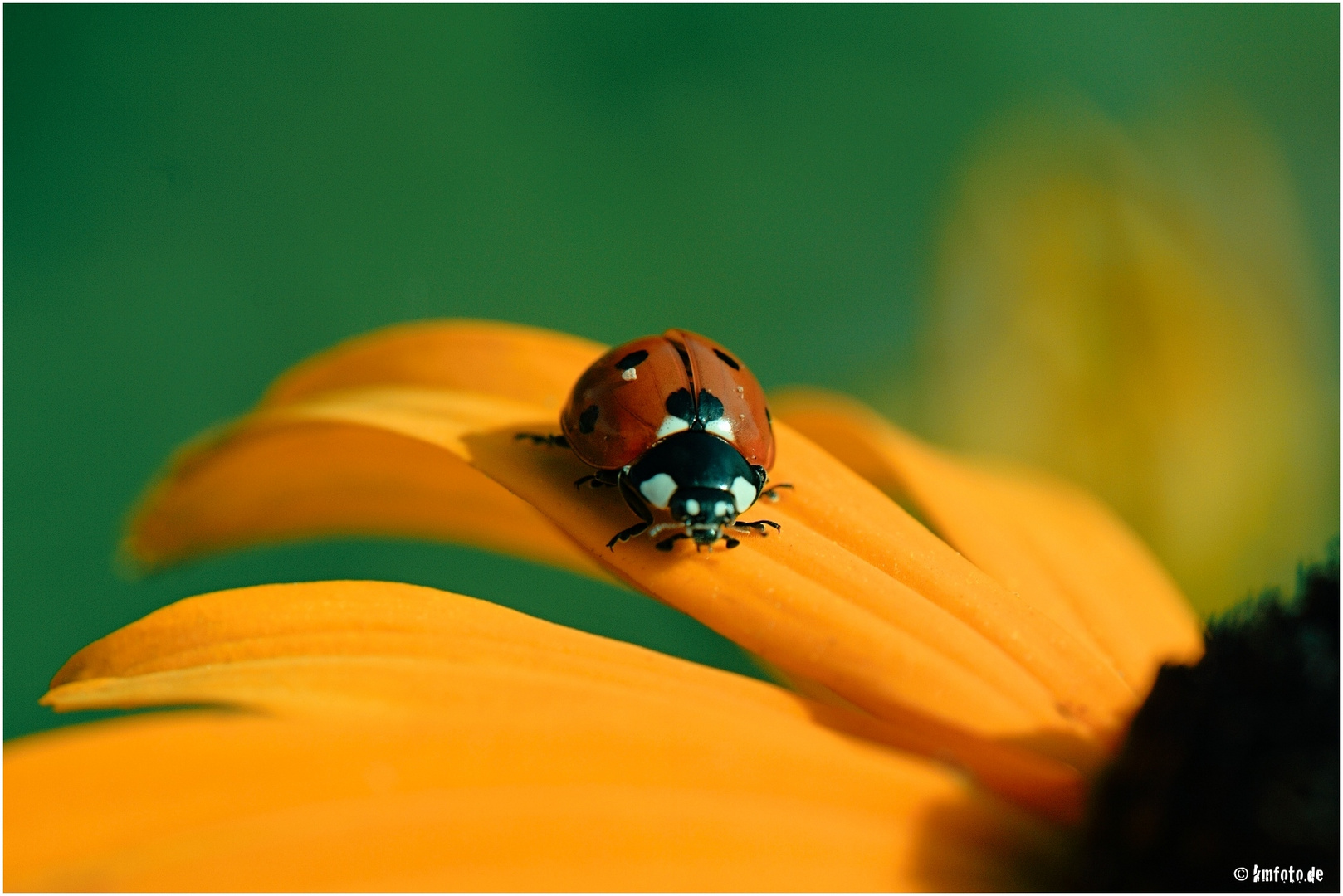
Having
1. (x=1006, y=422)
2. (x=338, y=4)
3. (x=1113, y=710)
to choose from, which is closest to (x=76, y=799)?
(x=1113, y=710)

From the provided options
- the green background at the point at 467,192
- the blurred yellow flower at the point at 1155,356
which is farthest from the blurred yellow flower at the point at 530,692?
the green background at the point at 467,192

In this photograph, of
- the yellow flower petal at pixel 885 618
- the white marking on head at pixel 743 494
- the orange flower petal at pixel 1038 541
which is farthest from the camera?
the orange flower petal at pixel 1038 541

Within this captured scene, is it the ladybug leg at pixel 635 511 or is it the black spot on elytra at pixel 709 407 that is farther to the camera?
the black spot on elytra at pixel 709 407

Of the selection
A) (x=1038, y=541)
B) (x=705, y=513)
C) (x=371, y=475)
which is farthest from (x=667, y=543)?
(x=1038, y=541)

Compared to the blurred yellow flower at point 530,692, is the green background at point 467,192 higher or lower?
higher

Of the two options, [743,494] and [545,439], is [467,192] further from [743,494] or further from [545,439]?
[743,494]

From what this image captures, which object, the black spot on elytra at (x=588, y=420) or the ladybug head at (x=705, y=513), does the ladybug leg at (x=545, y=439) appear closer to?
the black spot on elytra at (x=588, y=420)

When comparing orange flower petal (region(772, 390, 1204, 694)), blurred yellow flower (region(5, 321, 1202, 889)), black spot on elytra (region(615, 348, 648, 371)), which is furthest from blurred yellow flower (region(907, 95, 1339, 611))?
black spot on elytra (region(615, 348, 648, 371))

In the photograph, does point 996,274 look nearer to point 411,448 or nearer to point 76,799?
point 411,448
